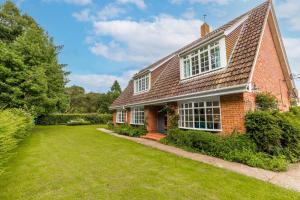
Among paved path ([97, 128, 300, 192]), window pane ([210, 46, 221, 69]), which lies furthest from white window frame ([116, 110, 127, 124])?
paved path ([97, 128, 300, 192])

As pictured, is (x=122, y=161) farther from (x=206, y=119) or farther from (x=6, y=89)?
(x=6, y=89)

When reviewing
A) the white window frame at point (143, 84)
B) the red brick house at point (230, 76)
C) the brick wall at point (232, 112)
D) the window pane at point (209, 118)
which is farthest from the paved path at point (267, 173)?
the white window frame at point (143, 84)

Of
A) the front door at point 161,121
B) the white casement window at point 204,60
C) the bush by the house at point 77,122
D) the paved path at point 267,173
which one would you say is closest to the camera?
the paved path at point 267,173

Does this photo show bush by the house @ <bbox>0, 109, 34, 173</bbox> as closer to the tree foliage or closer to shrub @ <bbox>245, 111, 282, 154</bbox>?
the tree foliage

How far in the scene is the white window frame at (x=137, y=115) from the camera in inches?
663

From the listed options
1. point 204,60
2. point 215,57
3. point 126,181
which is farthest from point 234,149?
point 204,60

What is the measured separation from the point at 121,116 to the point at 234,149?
15.9m

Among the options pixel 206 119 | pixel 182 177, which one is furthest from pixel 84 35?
pixel 182 177

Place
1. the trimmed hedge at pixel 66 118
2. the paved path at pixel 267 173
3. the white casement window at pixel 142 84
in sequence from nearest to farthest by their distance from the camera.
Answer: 1. the paved path at pixel 267 173
2. the white casement window at pixel 142 84
3. the trimmed hedge at pixel 66 118

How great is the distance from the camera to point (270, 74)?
34.4ft

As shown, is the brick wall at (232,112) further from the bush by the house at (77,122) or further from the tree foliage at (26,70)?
the bush by the house at (77,122)

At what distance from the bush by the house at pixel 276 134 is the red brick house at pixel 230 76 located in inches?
25.5

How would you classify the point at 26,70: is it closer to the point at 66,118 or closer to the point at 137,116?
the point at 137,116

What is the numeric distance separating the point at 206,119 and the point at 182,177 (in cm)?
501
